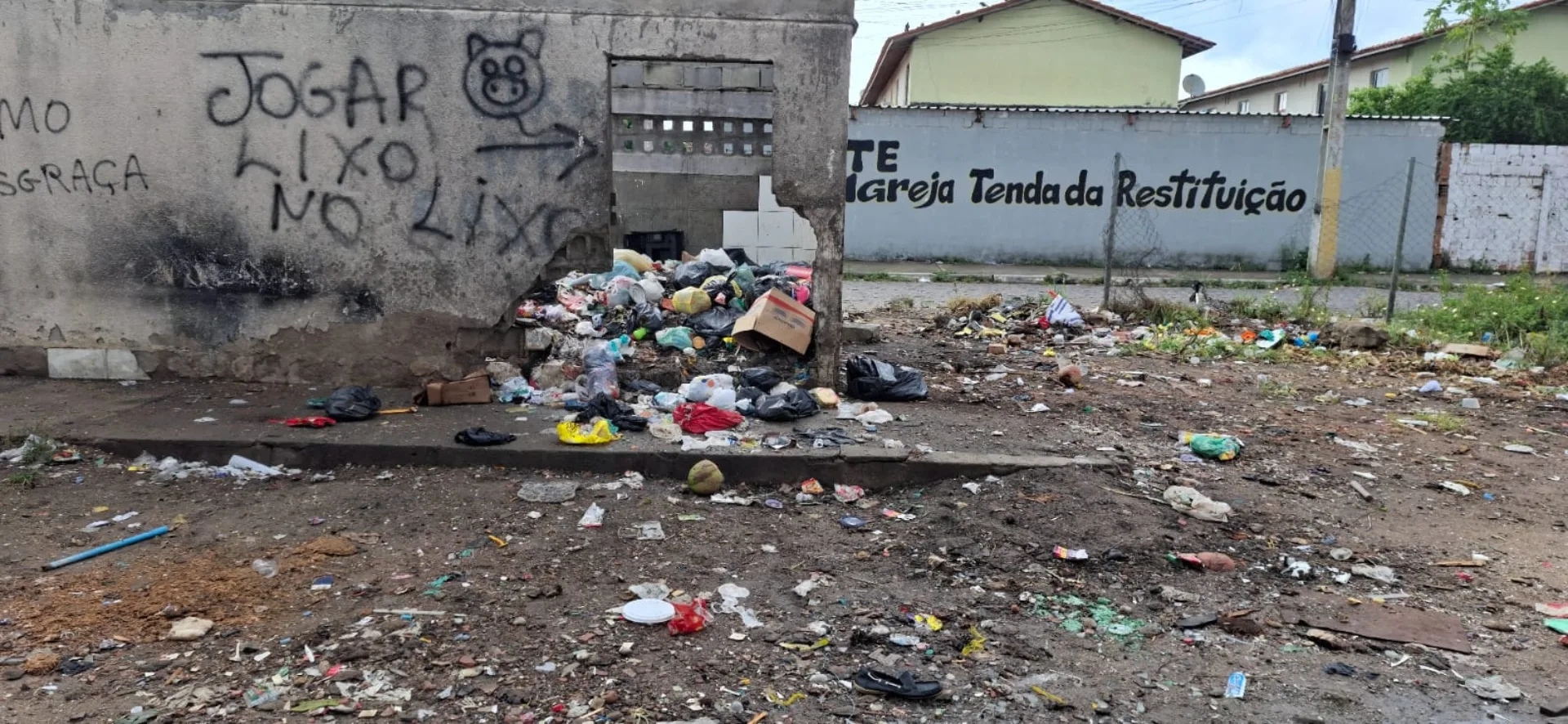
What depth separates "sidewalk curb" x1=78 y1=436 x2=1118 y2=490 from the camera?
4641 millimetres

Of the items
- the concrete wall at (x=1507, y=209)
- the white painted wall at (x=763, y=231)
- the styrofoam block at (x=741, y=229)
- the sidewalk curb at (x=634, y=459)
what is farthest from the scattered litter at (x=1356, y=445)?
the concrete wall at (x=1507, y=209)

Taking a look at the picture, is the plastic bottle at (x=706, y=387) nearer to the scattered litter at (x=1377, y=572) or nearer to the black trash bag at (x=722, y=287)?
the black trash bag at (x=722, y=287)

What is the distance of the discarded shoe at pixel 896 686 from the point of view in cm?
280

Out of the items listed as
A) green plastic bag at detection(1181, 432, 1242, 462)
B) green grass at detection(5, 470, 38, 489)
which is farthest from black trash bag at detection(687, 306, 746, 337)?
green grass at detection(5, 470, 38, 489)

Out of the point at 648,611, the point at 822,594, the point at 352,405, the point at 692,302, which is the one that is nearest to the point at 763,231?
the point at 692,302

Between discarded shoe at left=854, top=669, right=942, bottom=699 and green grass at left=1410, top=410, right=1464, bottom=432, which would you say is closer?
discarded shoe at left=854, top=669, right=942, bottom=699

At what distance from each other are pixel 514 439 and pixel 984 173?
1494 centimetres

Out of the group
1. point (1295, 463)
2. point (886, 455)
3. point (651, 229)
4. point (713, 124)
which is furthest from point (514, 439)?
point (651, 229)

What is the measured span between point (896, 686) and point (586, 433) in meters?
2.58

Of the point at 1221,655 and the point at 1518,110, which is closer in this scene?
the point at 1221,655

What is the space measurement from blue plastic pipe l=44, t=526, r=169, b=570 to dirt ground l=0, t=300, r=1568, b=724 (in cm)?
5

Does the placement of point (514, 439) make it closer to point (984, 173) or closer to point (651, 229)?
point (651, 229)

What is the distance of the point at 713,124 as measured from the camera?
10.1m

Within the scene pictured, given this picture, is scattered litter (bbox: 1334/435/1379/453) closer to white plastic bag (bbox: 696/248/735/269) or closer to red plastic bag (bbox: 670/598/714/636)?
red plastic bag (bbox: 670/598/714/636)
